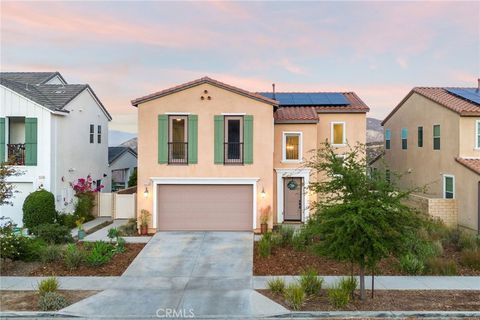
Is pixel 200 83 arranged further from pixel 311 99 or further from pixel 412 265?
pixel 412 265

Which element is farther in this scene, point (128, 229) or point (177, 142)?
point (177, 142)

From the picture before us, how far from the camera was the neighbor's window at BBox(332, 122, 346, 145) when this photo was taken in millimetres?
20312

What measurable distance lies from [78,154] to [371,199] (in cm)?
1754

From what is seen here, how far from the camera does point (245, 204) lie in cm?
1758

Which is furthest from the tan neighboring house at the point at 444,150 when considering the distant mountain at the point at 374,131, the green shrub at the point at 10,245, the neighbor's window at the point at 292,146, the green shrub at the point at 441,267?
the distant mountain at the point at 374,131

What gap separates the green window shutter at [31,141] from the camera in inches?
734

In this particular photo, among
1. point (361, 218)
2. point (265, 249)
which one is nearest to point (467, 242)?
point (265, 249)

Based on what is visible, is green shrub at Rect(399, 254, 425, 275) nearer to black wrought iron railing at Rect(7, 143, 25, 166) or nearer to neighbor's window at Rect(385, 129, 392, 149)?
neighbor's window at Rect(385, 129, 392, 149)

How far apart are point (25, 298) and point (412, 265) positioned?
425 inches

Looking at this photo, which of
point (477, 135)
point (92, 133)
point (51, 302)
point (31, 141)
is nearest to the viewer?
point (51, 302)

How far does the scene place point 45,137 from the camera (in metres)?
18.8

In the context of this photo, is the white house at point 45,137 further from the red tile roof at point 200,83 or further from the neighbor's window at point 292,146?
the neighbor's window at point 292,146

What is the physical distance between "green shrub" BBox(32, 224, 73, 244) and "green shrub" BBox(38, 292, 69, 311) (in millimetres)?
5881

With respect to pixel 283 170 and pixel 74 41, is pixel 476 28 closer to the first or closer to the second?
pixel 283 170
